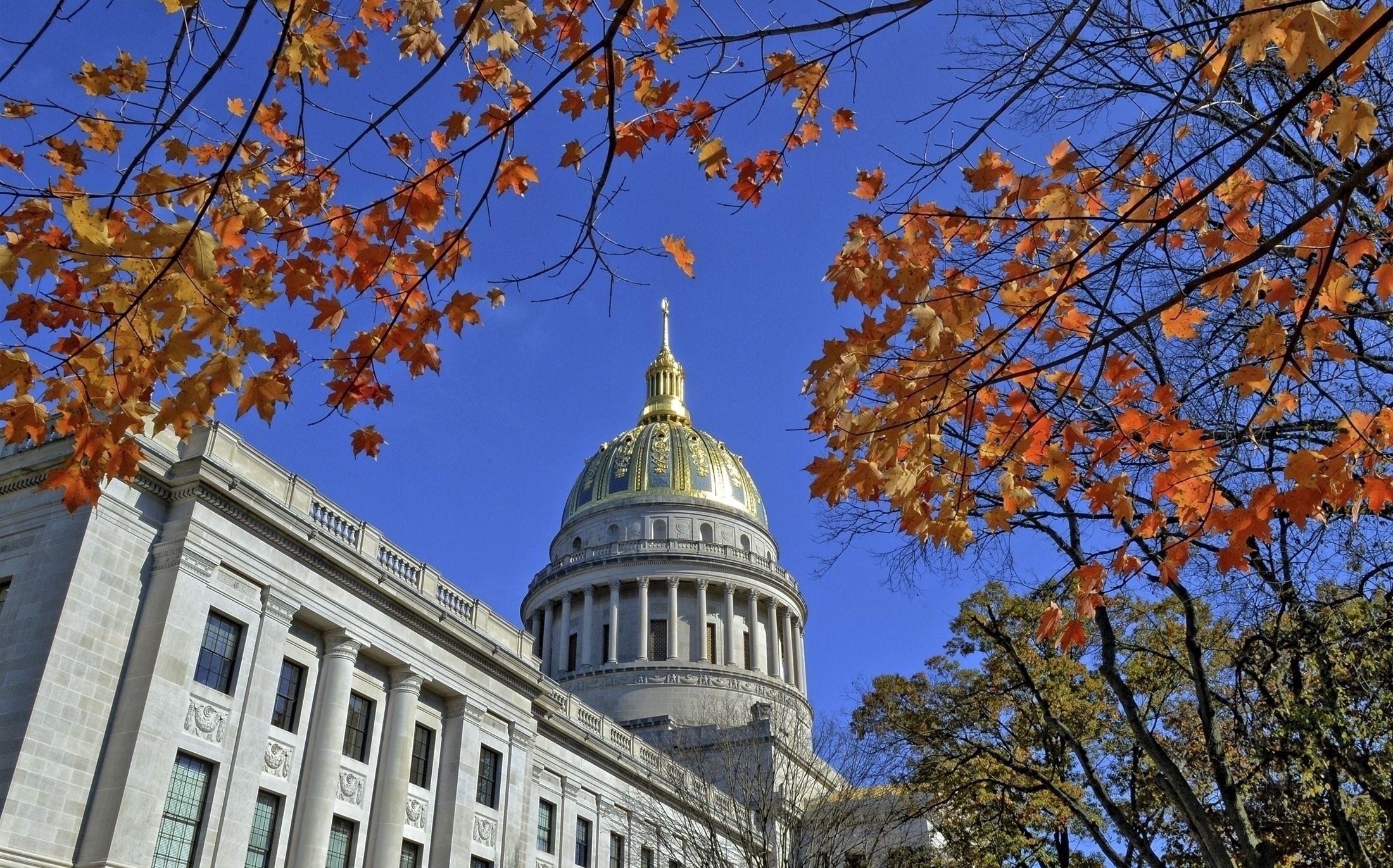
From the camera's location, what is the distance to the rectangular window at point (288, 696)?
25.8 m

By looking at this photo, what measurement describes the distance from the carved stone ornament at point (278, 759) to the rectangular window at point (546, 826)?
12082mm

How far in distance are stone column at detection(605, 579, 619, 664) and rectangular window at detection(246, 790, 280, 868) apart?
4186 cm

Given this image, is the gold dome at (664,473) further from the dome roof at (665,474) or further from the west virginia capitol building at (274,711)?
the west virginia capitol building at (274,711)

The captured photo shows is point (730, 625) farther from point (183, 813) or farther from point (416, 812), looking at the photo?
point (183, 813)

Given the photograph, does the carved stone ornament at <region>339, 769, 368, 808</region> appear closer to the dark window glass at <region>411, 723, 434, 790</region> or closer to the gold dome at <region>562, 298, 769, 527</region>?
the dark window glass at <region>411, 723, 434, 790</region>

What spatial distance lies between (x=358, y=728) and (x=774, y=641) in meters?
45.3

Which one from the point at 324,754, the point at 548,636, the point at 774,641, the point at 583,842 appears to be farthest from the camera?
the point at 548,636

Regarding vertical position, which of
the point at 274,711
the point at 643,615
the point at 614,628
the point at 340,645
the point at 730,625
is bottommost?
the point at 274,711

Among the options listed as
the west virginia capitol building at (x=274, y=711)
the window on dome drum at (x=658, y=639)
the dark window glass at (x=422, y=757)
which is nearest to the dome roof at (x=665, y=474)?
the window on dome drum at (x=658, y=639)

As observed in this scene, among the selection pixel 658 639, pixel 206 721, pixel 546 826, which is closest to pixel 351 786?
pixel 206 721

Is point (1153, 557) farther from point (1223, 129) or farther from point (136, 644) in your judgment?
point (136, 644)

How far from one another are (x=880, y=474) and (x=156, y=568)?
20863 mm

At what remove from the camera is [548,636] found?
72562mm

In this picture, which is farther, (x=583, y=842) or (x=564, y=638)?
(x=564, y=638)
